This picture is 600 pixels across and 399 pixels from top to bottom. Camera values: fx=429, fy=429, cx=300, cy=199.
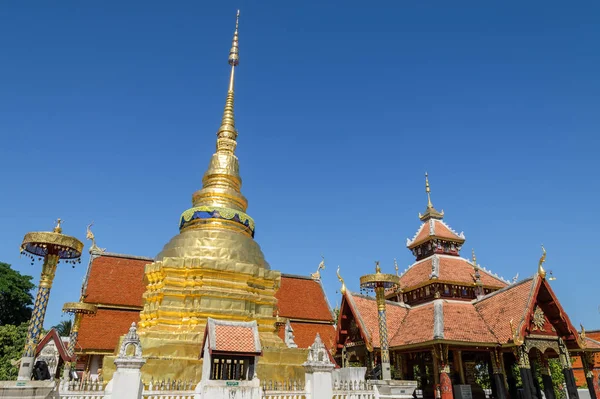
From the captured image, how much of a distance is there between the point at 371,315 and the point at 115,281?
14676 mm

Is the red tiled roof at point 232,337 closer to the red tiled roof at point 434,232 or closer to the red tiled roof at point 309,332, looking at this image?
the red tiled roof at point 309,332

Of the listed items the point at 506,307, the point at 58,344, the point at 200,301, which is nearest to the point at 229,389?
the point at 200,301

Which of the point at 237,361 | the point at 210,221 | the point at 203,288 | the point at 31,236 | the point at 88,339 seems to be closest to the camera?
the point at 31,236

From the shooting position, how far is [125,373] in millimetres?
10688

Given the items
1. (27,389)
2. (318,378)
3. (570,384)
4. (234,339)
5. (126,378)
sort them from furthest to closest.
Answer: (570,384), (234,339), (318,378), (126,378), (27,389)

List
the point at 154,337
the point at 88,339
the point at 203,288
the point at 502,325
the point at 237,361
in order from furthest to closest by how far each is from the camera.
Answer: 1. the point at 88,339
2. the point at 502,325
3. the point at 203,288
4. the point at 154,337
5. the point at 237,361

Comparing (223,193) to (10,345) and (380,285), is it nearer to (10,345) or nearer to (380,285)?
(380,285)

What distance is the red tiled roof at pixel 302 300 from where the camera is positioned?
90.5 feet

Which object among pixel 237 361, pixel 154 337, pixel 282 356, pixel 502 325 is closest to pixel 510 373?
pixel 502 325

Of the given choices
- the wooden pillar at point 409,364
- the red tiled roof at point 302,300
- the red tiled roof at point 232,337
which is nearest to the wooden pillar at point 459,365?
the wooden pillar at point 409,364

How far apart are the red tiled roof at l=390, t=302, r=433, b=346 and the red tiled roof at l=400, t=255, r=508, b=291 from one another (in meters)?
1.57

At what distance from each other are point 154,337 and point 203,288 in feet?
7.85

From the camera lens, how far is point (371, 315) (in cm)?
1980

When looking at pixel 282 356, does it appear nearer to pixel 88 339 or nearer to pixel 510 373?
pixel 88 339
